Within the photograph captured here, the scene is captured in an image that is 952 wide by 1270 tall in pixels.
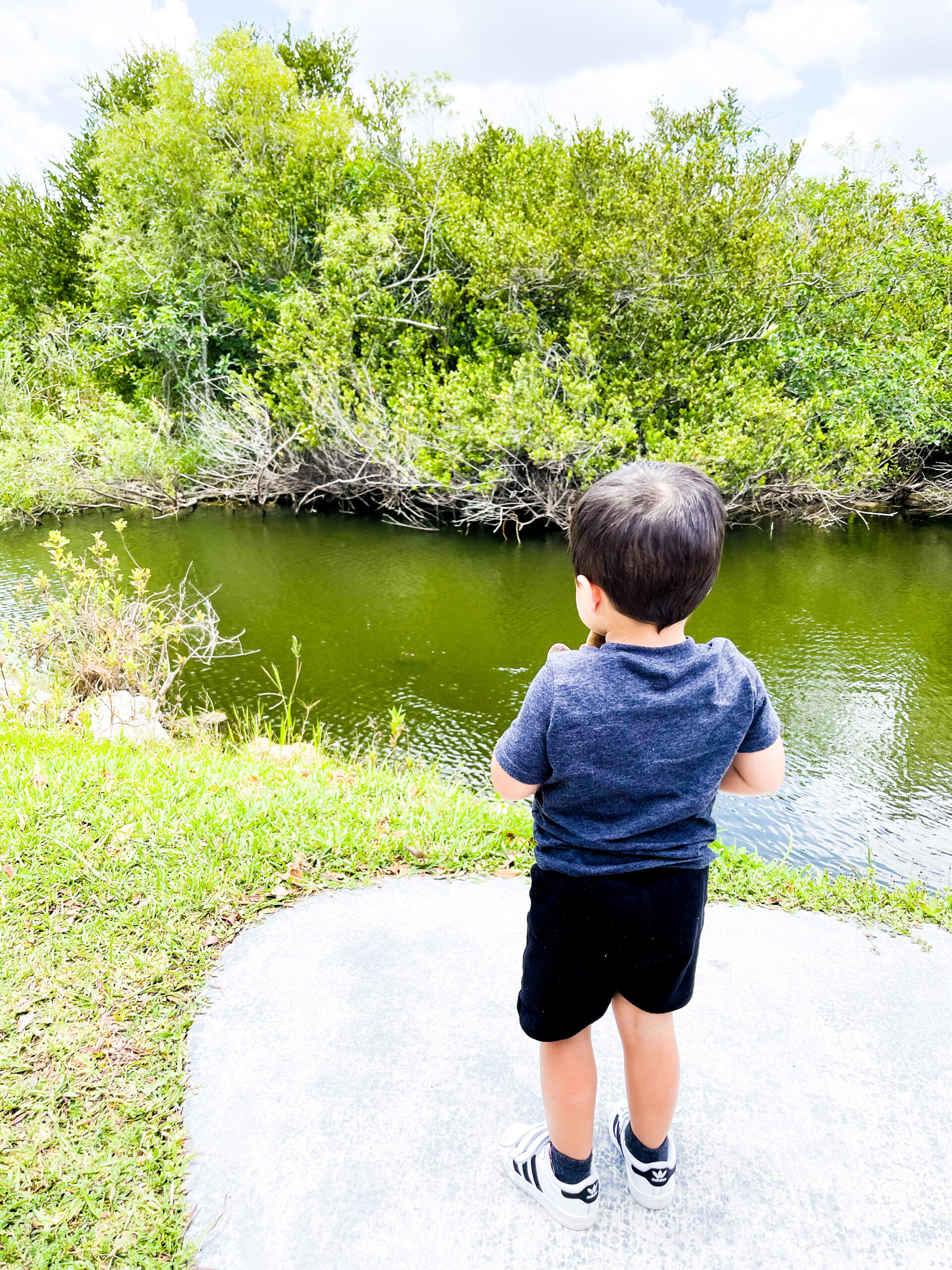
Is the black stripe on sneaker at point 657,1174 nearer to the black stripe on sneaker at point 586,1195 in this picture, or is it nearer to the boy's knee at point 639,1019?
the black stripe on sneaker at point 586,1195

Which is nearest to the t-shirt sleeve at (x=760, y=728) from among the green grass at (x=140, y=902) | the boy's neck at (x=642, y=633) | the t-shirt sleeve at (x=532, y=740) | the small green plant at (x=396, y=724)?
the boy's neck at (x=642, y=633)

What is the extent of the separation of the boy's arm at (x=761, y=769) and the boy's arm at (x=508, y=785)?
0.40 meters

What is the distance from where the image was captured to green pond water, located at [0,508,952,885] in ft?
17.1

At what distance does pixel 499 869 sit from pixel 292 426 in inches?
578

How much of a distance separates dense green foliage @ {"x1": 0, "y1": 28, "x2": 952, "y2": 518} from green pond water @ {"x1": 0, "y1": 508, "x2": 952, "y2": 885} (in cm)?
163

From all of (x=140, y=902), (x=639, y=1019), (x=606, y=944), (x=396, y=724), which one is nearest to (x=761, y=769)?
(x=606, y=944)

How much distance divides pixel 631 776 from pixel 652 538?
1.37 feet

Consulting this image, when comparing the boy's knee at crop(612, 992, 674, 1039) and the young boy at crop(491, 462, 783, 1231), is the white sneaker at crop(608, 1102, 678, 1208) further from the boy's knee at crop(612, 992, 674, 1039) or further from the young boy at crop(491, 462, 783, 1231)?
the boy's knee at crop(612, 992, 674, 1039)

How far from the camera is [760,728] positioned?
1.36 meters

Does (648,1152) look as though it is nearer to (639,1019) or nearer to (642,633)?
(639,1019)

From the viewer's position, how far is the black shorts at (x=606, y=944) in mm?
1322

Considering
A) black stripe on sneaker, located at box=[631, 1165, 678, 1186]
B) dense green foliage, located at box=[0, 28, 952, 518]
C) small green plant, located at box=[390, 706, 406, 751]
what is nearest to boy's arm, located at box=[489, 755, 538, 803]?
black stripe on sneaker, located at box=[631, 1165, 678, 1186]

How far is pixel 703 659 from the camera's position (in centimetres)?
127

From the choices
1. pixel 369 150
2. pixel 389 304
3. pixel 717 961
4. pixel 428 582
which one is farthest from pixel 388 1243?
pixel 369 150
